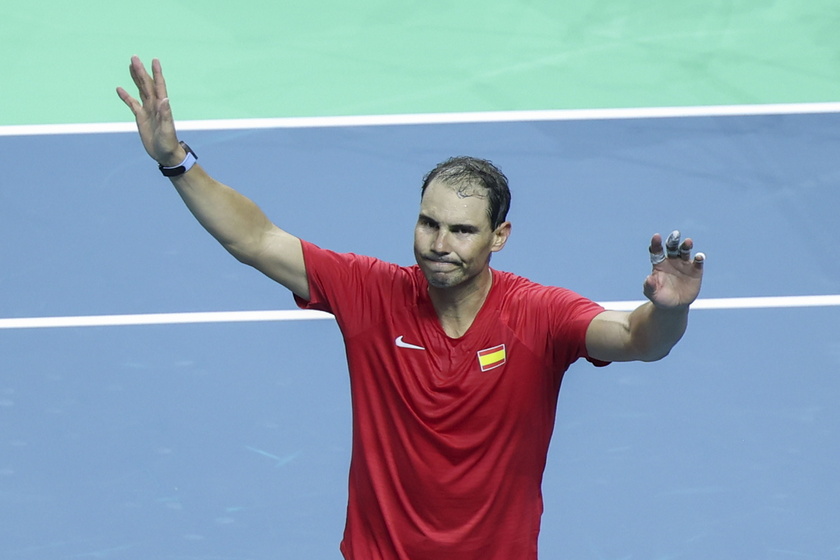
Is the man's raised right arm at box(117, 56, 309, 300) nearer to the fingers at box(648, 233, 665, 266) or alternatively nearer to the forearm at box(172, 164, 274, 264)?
the forearm at box(172, 164, 274, 264)

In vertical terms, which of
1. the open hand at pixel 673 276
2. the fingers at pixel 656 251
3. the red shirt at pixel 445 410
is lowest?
the red shirt at pixel 445 410

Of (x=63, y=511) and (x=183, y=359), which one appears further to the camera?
(x=183, y=359)

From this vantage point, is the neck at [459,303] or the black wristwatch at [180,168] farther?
the neck at [459,303]

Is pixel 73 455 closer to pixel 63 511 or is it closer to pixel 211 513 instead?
pixel 63 511

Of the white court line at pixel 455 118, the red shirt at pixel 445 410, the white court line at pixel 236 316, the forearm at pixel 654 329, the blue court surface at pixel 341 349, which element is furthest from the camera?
the white court line at pixel 455 118

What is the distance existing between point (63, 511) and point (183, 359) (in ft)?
3.65

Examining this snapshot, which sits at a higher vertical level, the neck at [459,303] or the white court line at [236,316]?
the white court line at [236,316]

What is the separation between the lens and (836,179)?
27.4 feet

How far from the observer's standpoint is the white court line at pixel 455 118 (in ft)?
28.8

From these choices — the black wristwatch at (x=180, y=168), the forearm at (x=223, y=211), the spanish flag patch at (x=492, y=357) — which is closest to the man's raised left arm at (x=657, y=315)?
the spanish flag patch at (x=492, y=357)

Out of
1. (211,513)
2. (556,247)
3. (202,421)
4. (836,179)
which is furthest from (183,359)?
(836,179)

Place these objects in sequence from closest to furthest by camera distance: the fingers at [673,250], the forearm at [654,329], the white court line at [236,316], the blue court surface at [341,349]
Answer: the fingers at [673,250] < the forearm at [654,329] < the blue court surface at [341,349] < the white court line at [236,316]

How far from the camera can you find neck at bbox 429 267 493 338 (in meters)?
4.45

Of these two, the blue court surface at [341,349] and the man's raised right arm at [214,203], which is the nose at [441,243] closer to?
the man's raised right arm at [214,203]
